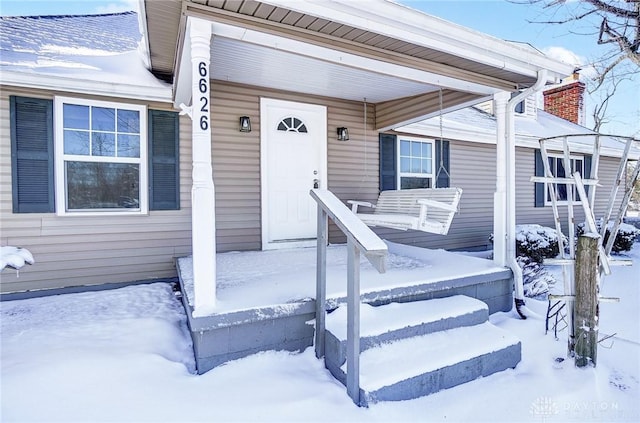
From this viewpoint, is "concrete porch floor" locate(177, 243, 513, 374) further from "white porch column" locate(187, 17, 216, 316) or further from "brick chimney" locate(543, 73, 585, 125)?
"brick chimney" locate(543, 73, 585, 125)

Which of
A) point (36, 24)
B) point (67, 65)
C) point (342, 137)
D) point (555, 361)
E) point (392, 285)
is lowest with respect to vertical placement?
point (555, 361)

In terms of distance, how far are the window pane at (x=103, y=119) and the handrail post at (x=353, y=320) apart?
10.9 ft

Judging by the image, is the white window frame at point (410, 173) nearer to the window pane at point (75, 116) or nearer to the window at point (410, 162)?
the window at point (410, 162)

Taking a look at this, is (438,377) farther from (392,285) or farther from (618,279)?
(618,279)

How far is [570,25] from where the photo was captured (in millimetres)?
6723

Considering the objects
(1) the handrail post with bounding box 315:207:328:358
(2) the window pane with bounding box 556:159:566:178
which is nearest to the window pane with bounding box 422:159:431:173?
(2) the window pane with bounding box 556:159:566:178

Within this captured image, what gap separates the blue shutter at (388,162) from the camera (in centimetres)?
561

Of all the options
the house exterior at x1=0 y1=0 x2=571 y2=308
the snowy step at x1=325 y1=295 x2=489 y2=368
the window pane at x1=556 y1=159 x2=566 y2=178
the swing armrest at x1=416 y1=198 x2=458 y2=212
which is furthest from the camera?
the window pane at x1=556 y1=159 x2=566 y2=178

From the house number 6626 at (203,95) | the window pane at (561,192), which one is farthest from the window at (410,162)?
the window pane at (561,192)

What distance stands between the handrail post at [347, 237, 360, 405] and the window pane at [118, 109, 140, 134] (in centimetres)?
324

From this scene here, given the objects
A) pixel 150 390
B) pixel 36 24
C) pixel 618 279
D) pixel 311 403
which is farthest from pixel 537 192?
pixel 36 24

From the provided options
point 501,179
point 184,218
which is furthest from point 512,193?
point 184,218

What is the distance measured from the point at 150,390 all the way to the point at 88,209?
2648mm

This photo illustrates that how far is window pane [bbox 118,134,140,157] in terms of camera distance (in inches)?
156
